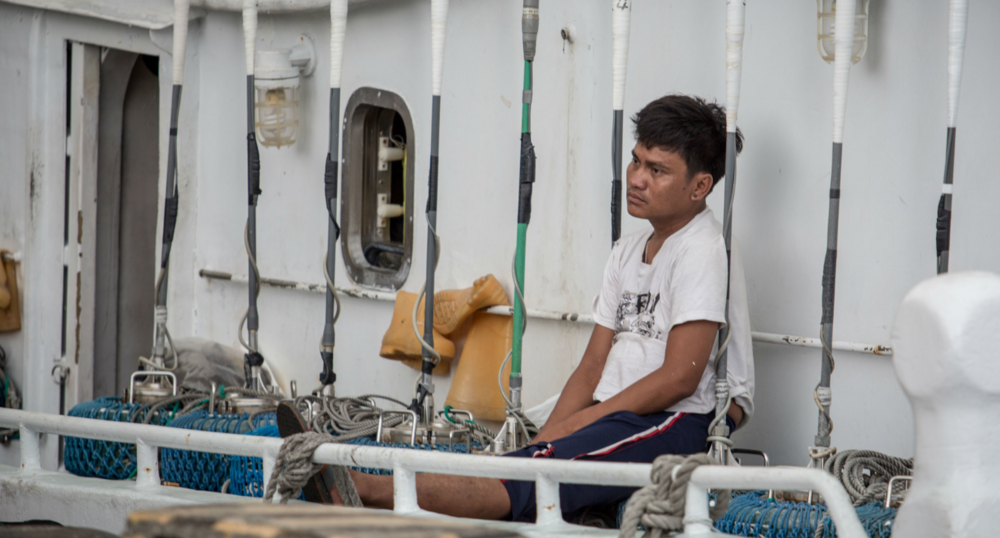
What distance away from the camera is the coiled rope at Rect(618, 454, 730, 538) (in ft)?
5.69

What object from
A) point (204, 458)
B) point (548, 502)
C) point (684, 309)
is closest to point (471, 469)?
point (548, 502)

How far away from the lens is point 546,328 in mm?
3631

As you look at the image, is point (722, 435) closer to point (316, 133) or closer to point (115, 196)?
point (316, 133)

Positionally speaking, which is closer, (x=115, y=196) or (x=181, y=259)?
(x=181, y=259)

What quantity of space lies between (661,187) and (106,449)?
188cm

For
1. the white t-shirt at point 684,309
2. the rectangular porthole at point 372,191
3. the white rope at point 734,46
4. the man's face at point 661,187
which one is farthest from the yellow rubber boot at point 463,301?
the white rope at point 734,46

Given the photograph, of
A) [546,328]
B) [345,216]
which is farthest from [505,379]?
[345,216]

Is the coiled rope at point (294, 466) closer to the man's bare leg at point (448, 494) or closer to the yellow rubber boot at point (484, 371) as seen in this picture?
the man's bare leg at point (448, 494)

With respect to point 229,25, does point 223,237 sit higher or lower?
lower

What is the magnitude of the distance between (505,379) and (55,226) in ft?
8.06

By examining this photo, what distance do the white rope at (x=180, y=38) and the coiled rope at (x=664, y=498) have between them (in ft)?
9.30

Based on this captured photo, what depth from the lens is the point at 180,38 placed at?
3.95 meters

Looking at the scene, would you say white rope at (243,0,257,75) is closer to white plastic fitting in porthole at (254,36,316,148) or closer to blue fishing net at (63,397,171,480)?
white plastic fitting in porthole at (254,36,316,148)

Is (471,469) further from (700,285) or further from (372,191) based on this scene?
(372,191)
